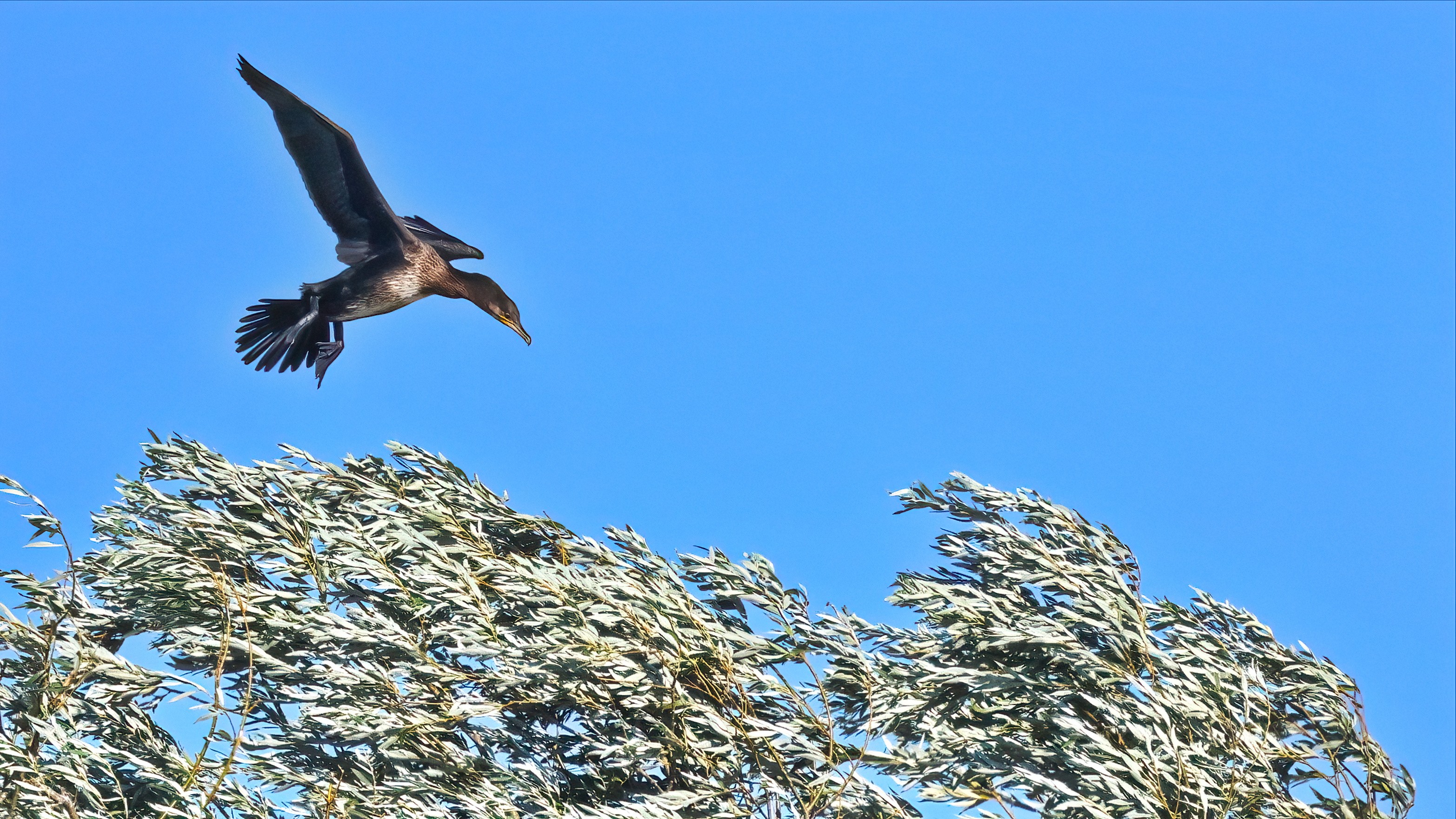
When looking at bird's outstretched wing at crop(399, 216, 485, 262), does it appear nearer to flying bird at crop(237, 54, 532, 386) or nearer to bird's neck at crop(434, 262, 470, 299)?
bird's neck at crop(434, 262, 470, 299)

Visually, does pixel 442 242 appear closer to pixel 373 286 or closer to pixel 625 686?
pixel 373 286

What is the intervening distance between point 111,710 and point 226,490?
220 cm

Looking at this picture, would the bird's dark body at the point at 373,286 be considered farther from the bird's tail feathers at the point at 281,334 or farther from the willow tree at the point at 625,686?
the willow tree at the point at 625,686

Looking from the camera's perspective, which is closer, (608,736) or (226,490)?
(608,736)

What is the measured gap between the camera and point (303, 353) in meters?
12.8

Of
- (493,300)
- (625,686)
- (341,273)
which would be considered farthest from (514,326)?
(625,686)

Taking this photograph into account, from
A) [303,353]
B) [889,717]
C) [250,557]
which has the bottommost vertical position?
[889,717]

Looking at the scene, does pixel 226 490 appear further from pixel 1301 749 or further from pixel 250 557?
pixel 1301 749

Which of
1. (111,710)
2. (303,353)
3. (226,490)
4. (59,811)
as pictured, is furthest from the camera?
(303,353)

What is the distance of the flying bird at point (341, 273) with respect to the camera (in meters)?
12.2

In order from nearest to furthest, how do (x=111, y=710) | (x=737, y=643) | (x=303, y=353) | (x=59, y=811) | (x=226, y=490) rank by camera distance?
(x=59, y=811) → (x=111, y=710) → (x=737, y=643) → (x=226, y=490) → (x=303, y=353)

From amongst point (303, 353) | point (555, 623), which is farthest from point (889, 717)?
point (303, 353)

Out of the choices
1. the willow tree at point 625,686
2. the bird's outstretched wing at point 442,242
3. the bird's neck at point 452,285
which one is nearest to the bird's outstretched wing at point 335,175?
the bird's neck at point 452,285

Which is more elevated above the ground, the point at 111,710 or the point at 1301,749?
the point at 1301,749
